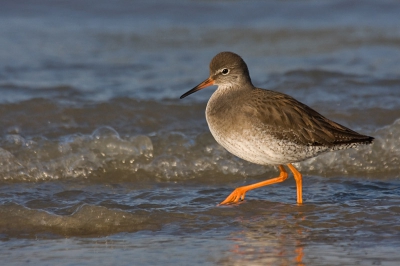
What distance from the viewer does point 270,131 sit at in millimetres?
8344

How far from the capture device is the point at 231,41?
17.3 m

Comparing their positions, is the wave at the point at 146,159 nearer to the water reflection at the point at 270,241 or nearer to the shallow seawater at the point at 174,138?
the shallow seawater at the point at 174,138

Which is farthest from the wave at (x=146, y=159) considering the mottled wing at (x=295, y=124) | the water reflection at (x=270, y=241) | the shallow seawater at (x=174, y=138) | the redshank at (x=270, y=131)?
the water reflection at (x=270, y=241)

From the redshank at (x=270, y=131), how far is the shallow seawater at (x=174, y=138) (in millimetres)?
634

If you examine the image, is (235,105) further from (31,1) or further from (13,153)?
(31,1)

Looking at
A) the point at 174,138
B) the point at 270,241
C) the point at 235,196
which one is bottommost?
the point at 270,241

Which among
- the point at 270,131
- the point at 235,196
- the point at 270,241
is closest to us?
the point at 270,241

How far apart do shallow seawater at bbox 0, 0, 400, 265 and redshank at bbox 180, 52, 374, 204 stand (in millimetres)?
634

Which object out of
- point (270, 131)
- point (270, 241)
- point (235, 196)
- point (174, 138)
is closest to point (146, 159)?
point (174, 138)

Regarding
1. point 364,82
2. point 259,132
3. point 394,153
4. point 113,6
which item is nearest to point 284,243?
point 259,132

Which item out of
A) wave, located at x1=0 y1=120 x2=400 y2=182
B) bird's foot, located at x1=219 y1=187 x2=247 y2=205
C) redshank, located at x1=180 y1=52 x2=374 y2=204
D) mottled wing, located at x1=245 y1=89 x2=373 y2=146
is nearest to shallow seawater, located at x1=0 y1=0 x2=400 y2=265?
wave, located at x1=0 y1=120 x2=400 y2=182

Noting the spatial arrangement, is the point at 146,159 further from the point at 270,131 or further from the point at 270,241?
the point at 270,241

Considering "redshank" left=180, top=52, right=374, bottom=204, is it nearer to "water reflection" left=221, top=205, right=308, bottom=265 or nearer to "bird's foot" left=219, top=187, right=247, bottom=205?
"bird's foot" left=219, top=187, right=247, bottom=205

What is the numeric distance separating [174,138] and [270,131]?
9.40 feet
